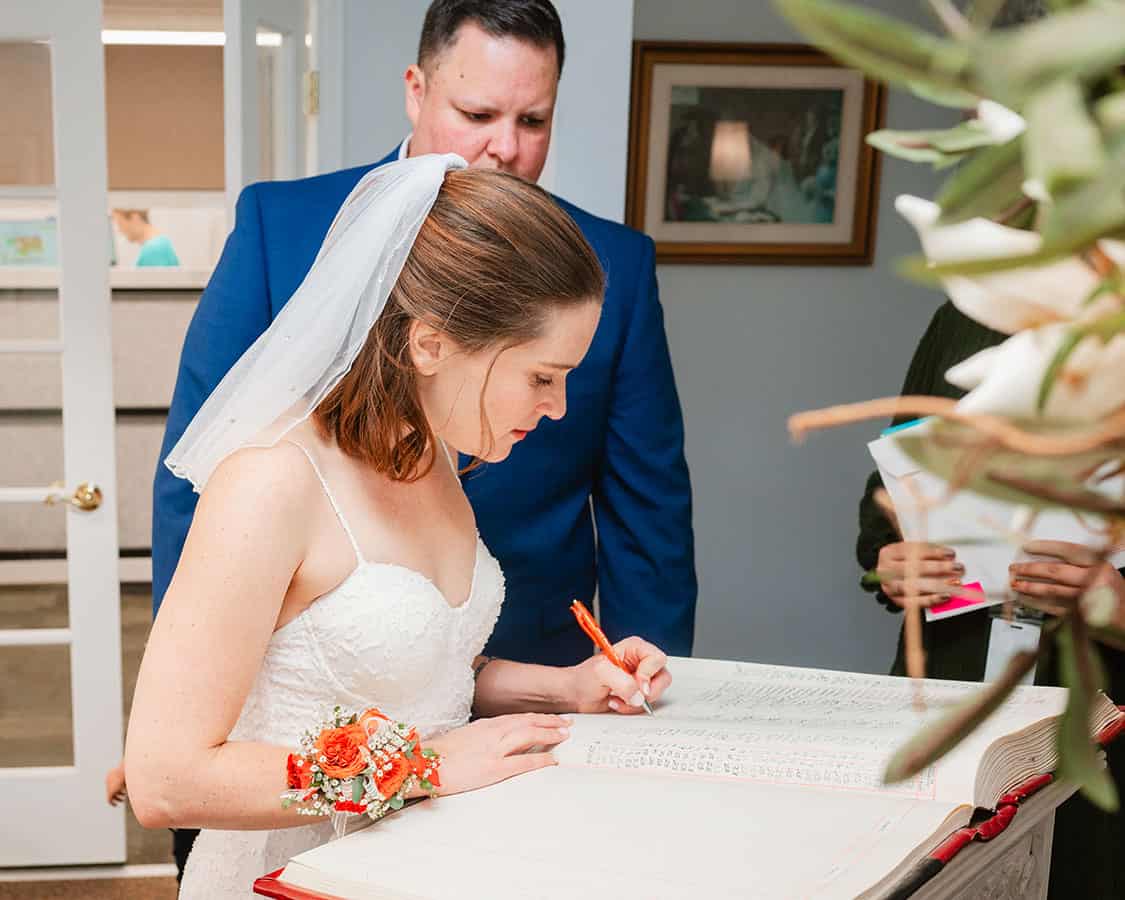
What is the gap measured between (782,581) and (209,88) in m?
5.32

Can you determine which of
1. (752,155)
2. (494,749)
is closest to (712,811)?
(494,749)

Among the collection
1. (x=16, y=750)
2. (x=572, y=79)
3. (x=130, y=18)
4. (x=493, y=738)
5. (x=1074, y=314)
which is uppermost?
(x=130, y=18)

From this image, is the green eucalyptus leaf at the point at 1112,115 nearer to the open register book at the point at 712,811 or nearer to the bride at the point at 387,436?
the open register book at the point at 712,811

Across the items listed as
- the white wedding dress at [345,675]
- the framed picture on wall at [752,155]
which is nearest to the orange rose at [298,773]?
the white wedding dress at [345,675]

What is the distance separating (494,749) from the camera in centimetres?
122

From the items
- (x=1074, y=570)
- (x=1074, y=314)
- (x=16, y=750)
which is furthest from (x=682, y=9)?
(x=1074, y=314)

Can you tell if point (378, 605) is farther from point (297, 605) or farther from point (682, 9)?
point (682, 9)

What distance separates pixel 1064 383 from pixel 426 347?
1.08 meters

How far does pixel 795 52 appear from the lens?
11.6ft

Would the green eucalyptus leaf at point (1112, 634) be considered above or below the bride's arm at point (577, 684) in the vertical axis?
above

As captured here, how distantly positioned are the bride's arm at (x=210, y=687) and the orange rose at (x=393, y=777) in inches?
5.3

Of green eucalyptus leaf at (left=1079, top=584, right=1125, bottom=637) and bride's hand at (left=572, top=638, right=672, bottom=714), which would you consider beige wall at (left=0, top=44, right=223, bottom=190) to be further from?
green eucalyptus leaf at (left=1079, top=584, right=1125, bottom=637)

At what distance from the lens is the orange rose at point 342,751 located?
1097mm

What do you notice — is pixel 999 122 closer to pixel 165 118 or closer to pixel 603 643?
pixel 603 643
